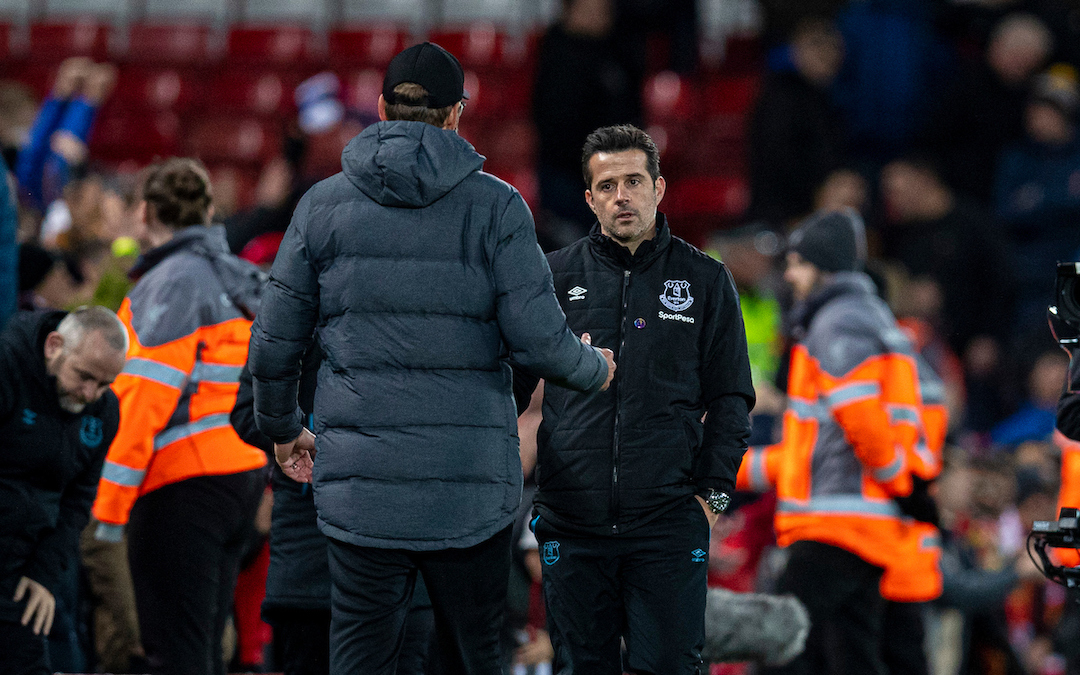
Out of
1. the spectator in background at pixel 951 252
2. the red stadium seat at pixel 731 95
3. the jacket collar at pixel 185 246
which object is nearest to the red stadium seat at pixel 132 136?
the red stadium seat at pixel 731 95

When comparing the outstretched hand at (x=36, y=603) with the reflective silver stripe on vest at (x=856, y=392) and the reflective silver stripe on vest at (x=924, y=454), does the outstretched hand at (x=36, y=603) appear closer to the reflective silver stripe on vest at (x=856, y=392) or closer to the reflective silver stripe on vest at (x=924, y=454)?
the reflective silver stripe on vest at (x=856, y=392)

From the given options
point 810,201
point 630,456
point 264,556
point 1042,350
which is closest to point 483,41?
point 810,201

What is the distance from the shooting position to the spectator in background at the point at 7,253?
17.1ft

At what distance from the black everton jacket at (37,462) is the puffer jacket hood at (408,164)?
5.62ft

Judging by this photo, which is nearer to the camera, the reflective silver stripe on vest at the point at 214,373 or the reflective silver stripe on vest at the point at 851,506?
the reflective silver stripe on vest at the point at 214,373

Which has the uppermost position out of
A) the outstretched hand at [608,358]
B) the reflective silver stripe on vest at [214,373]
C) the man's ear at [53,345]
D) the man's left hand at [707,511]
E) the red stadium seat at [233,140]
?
the red stadium seat at [233,140]

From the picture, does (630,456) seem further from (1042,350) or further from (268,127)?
(268,127)

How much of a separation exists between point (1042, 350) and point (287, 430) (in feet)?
25.3

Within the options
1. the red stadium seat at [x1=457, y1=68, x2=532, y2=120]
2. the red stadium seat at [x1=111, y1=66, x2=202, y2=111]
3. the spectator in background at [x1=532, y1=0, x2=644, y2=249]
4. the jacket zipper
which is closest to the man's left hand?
the jacket zipper

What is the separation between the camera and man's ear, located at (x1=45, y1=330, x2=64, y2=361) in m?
4.88

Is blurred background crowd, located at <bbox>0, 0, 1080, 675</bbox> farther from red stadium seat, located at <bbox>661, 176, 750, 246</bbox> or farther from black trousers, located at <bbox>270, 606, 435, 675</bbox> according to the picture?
black trousers, located at <bbox>270, 606, 435, 675</bbox>

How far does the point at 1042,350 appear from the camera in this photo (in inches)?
407

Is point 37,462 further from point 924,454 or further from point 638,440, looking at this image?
point 924,454

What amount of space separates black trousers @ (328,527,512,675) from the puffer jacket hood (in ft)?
3.07
